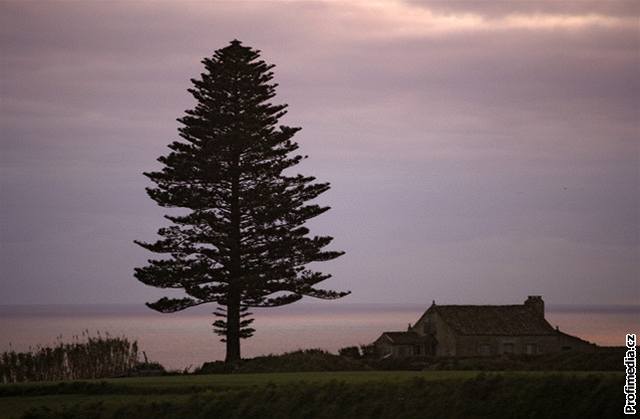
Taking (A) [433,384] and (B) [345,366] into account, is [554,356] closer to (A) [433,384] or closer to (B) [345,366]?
(B) [345,366]

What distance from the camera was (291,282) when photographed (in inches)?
2045

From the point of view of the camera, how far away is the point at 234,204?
51500 millimetres

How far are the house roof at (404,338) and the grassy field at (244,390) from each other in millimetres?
21282

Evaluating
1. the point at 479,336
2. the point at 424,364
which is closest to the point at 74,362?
the point at 424,364

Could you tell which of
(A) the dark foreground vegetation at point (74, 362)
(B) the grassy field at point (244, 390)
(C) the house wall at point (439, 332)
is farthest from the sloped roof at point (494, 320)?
(B) the grassy field at point (244, 390)

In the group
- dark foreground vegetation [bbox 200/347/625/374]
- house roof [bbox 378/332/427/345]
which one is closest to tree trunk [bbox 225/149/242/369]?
dark foreground vegetation [bbox 200/347/625/374]

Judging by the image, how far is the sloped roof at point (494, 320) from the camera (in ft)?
191

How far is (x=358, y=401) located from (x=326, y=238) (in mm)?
21142

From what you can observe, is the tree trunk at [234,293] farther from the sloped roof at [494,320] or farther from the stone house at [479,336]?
the sloped roof at [494,320]

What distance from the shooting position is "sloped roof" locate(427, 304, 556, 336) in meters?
58.2

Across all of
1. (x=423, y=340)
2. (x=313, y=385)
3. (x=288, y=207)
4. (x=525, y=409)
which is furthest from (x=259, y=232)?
(x=525, y=409)

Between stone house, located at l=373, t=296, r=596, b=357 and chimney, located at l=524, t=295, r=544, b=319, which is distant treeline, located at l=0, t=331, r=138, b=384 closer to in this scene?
stone house, located at l=373, t=296, r=596, b=357

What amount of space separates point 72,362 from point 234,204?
32.1 feet

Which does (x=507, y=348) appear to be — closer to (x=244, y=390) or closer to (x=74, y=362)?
(x=74, y=362)
